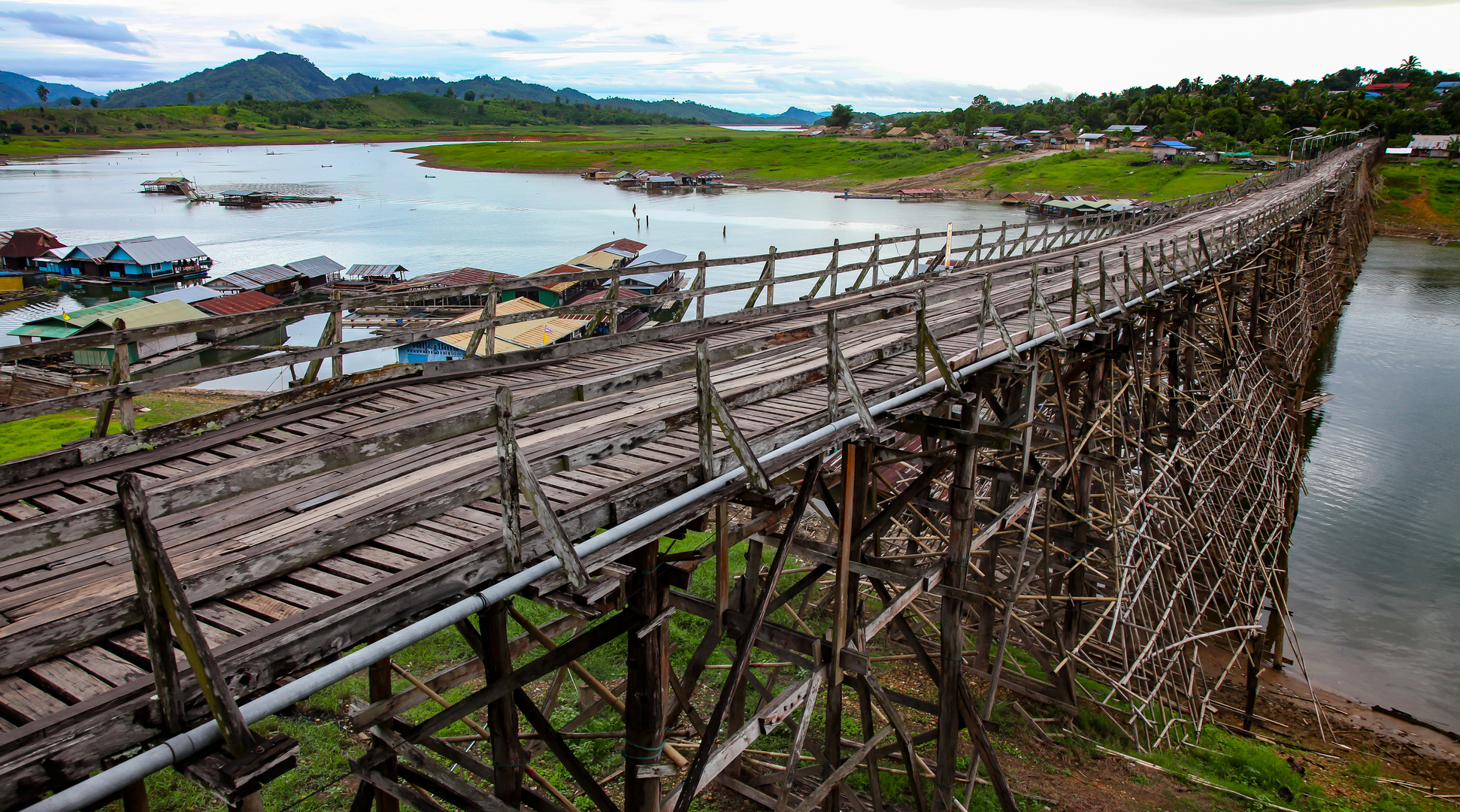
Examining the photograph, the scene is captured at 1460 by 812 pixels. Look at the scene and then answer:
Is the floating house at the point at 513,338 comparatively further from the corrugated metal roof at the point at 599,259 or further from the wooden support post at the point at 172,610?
the wooden support post at the point at 172,610

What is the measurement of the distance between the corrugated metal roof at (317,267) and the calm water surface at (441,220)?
2.64 m

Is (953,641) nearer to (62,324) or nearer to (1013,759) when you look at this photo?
(1013,759)

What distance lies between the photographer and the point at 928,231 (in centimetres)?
6481

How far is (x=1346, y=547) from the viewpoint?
18062 mm

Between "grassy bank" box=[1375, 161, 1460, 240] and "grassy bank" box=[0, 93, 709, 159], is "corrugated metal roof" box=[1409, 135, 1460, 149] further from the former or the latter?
"grassy bank" box=[0, 93, 709, 159]

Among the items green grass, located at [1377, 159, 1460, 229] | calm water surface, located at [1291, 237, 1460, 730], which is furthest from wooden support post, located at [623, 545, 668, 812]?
green grass, located at [1377, 159, 1460, 229]

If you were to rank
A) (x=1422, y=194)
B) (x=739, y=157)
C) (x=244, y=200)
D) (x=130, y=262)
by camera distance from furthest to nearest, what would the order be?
(x=739, y=157), (x=244, y=200), (x=1422, y=194), (x=130, y=262)

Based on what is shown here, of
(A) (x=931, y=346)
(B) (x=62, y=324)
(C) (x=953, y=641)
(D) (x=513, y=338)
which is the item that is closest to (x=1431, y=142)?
(D) (x=513, y=338)

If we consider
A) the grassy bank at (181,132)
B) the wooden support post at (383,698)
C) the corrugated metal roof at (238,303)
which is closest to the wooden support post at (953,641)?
the wooden support post at (383,698)

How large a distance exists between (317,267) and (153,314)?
12238 mm

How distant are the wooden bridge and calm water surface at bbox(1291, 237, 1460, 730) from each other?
5.76 feet

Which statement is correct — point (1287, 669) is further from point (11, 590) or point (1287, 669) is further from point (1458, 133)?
point (1458, 133)

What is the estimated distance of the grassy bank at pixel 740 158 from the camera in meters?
105

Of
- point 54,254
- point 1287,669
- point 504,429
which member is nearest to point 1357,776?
point 1287,669
